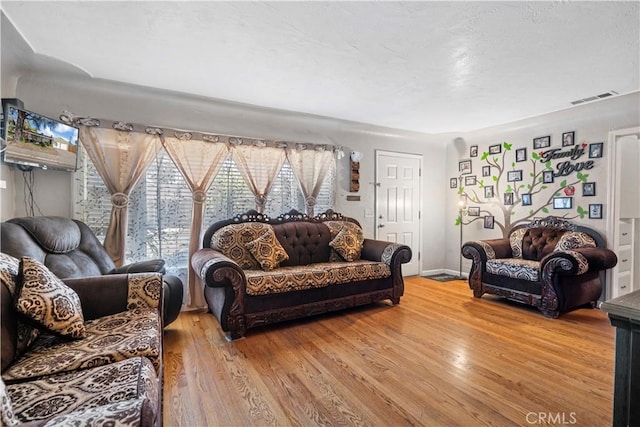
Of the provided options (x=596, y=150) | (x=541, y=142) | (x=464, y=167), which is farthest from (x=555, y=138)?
(x=464, y=167)

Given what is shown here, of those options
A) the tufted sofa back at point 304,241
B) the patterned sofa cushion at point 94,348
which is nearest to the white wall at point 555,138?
the tufted sofa back at point 304,241

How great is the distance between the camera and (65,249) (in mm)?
2344

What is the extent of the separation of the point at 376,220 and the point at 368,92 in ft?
7.04

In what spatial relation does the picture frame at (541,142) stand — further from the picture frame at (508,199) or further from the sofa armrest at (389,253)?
the sofa armrest at (389,253)

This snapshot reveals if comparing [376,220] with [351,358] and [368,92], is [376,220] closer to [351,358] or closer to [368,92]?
[368,92]

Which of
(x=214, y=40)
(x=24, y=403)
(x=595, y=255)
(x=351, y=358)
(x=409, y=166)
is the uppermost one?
(x=214, y=40)

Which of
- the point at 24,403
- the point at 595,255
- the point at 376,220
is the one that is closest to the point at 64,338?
the point at 24,403

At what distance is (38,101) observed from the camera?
9.09 ft

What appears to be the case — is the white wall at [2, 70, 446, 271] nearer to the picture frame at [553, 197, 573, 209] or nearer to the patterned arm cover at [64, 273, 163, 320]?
the patterned arm cover at [64, 273, 163, 320]

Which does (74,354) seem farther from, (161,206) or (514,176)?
(514,176)

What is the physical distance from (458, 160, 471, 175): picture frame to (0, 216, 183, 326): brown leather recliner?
15.2ft

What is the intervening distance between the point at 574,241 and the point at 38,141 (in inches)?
213

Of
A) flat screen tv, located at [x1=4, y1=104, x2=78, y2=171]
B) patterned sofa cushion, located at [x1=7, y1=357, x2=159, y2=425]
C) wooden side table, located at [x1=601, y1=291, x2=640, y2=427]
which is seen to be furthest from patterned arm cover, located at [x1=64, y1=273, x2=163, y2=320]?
wooden side table, located at [x1=601, y1=291, x2=640, y2=427]

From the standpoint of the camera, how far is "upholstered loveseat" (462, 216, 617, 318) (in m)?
3.13
